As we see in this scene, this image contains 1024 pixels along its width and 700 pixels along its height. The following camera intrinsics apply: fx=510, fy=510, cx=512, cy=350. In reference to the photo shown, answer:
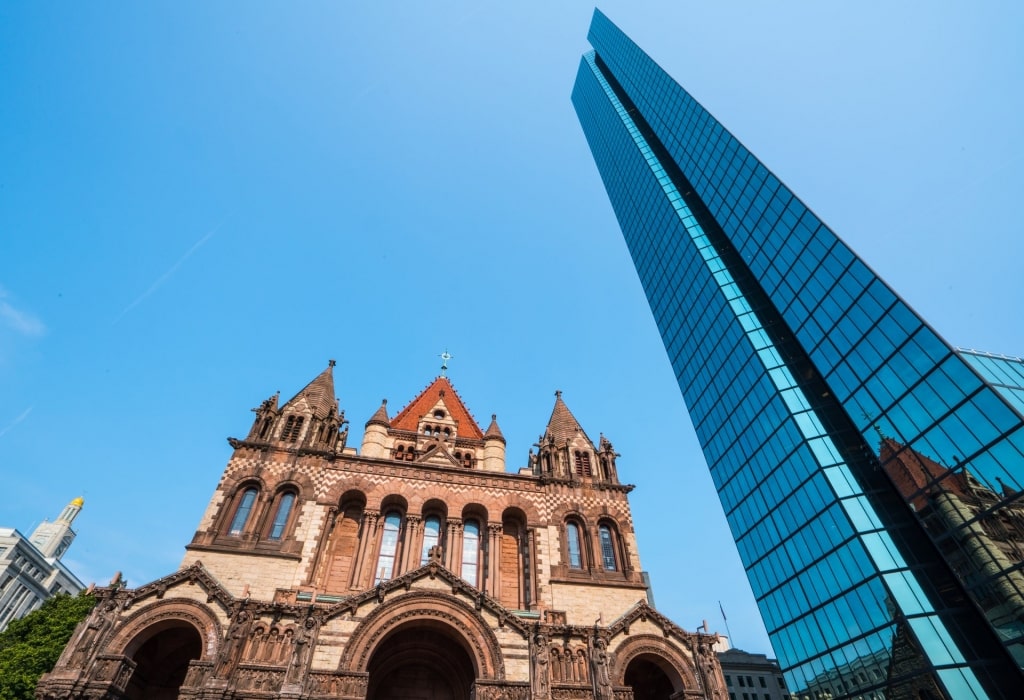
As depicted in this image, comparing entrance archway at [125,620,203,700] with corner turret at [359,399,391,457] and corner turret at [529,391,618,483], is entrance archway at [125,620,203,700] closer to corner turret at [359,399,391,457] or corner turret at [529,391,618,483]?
corner turret at [359,399,391,457]

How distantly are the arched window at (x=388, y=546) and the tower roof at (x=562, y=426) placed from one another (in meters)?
10.4

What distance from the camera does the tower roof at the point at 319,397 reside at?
95.5ft

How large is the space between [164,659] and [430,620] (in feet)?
35.9

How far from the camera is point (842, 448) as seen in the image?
36562 millimetres

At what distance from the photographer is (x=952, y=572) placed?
92.4 ft

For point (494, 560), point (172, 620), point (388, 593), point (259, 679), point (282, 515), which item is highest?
point (282, 515)

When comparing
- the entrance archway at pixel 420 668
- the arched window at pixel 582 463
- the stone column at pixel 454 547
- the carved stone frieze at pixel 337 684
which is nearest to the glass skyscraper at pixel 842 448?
the arched window at pixel 582 463

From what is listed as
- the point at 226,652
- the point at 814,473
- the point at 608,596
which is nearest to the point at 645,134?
the point at 814,473

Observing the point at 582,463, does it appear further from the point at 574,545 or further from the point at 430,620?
the point at 430,620

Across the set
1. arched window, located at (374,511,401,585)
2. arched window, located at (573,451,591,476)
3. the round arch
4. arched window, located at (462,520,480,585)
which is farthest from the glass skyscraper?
the round arch

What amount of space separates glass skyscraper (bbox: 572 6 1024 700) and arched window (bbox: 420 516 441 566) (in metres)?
25.4

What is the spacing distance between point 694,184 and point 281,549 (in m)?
56.4

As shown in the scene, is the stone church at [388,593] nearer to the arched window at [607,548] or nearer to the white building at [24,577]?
the arched window at [607,548]

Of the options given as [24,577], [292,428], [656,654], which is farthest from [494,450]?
[24,577]
